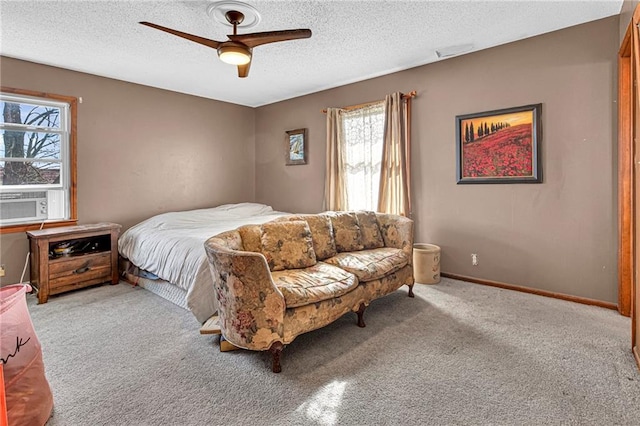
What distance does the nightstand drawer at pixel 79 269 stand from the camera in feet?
11.4

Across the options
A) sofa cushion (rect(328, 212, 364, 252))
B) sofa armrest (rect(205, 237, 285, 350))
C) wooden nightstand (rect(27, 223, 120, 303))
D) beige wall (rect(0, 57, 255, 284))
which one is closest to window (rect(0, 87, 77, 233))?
beige wall (rect(0, 57, 255, 284))

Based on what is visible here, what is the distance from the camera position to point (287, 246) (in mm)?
2779

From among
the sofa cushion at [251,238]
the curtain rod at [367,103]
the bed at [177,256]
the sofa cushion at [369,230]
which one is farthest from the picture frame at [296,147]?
the sofa cushion at [251,238]

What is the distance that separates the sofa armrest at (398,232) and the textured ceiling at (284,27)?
1.85m

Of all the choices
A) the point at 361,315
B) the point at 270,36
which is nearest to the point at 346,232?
the point at 361,315

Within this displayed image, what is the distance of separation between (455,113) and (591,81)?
1.23m

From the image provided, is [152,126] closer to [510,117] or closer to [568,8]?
[510,117]

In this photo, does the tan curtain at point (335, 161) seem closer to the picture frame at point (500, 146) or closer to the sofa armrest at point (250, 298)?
the picture frame at point (500, 146)

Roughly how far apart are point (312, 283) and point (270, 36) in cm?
183

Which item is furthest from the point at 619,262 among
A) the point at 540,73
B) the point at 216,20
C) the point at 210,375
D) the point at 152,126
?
the point at 152,126

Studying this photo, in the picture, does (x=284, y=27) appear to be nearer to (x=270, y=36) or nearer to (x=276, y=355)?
(x=270, y=36)

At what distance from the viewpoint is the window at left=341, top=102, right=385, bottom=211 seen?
4.48 m

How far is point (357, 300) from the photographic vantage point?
8.73 feet

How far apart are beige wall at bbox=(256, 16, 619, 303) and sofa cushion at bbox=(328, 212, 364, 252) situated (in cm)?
118
